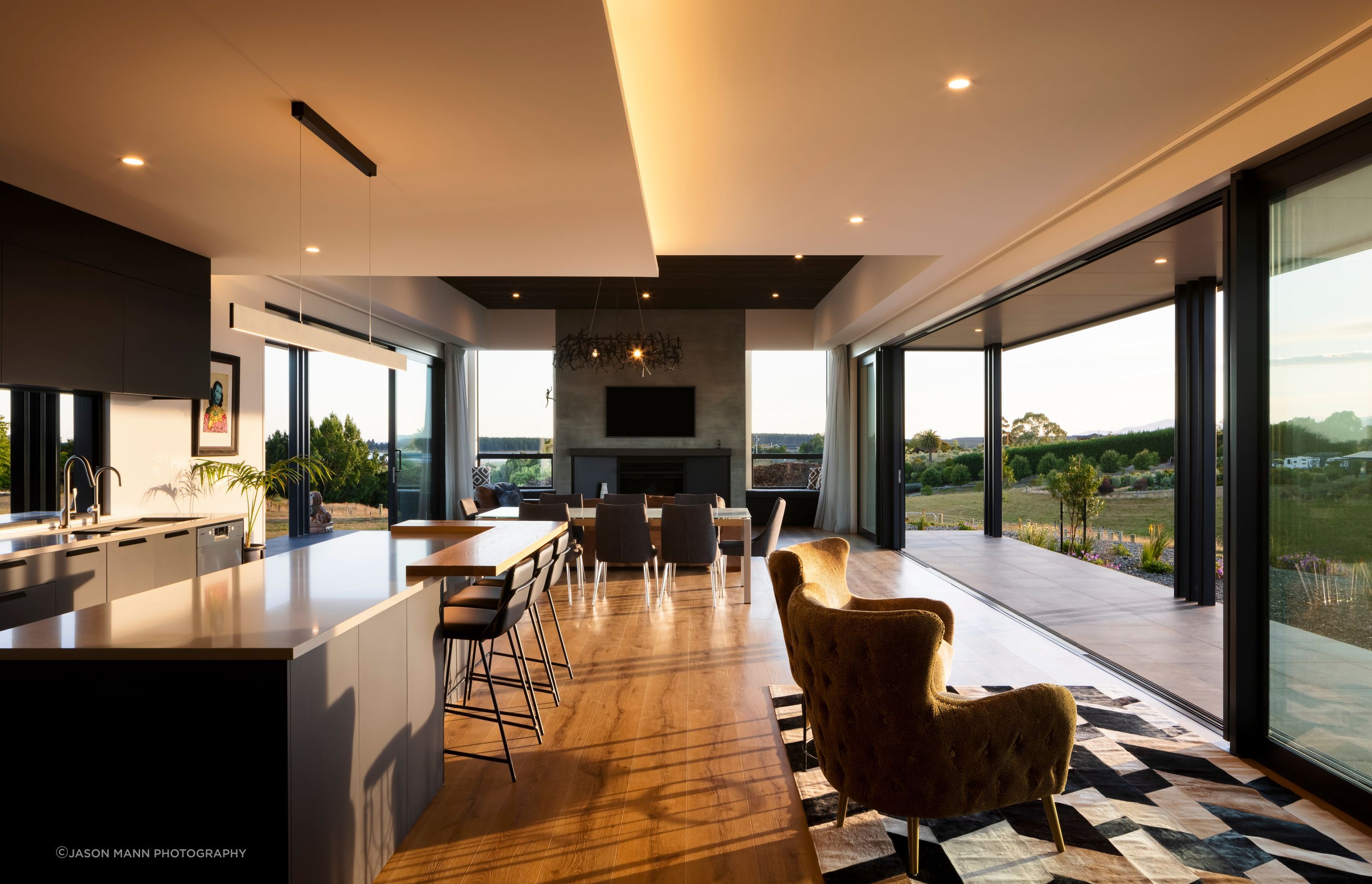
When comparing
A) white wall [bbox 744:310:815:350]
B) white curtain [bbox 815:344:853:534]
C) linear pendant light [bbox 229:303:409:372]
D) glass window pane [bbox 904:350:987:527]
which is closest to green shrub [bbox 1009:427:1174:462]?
glass window pane [bbox 904:350:987:527]

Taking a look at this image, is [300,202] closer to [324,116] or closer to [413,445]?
[324,116]

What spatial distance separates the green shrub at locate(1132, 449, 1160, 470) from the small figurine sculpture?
902cm

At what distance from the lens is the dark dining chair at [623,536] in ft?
19.8

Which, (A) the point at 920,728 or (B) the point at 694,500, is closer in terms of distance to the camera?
(A) the point at 920,728

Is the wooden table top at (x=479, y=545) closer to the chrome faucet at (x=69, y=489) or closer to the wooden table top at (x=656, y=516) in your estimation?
the chrome faucet at (x=69, y=489)

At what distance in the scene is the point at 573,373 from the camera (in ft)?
35.3

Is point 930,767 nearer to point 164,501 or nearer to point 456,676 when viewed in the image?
point 456,676

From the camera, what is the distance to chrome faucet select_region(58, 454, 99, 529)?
416 cm

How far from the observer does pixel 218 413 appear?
564 centimetres

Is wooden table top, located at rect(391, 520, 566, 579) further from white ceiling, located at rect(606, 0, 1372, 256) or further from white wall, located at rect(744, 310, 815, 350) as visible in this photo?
white wall, located at rect(744, 310, 815, 350)

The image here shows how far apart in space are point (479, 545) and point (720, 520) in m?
3.50

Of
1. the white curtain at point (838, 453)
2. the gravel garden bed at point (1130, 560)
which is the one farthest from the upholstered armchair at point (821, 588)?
the white curtain at point (838, 453)

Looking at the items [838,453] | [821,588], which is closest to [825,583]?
[821,588]

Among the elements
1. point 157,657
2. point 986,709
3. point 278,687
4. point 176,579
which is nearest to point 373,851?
point 278,687
